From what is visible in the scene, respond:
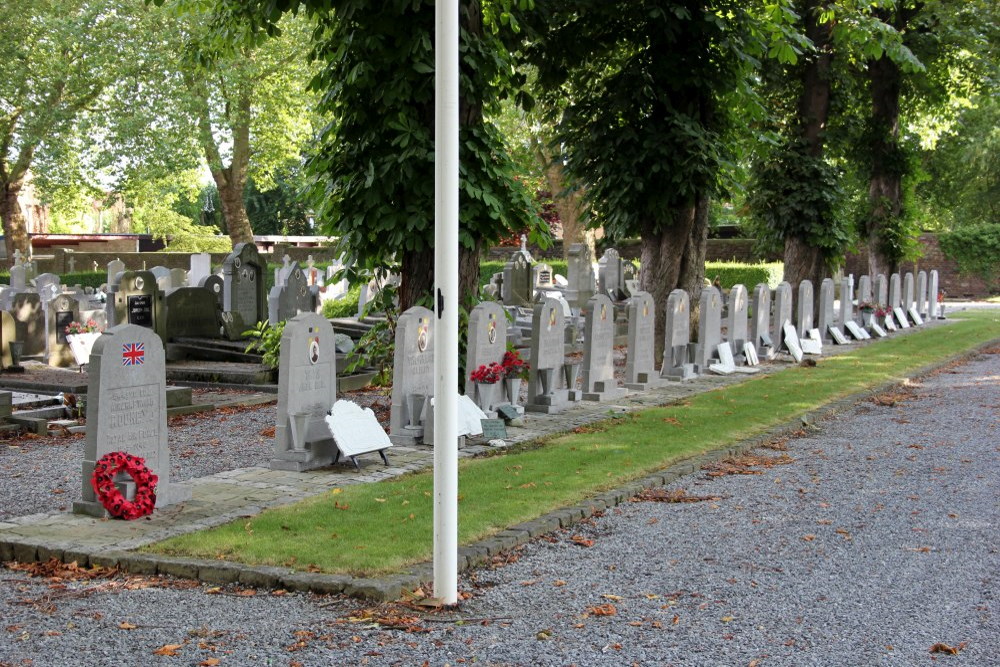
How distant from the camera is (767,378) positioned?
16.6m

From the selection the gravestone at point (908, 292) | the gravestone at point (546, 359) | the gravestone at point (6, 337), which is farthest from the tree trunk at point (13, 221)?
the gravestone at point (546, 359)

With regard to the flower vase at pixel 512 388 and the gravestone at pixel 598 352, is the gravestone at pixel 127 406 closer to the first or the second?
the flower vase at pixel 512 388

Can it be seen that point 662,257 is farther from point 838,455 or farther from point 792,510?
point 792,510

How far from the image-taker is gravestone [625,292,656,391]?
15.3 m

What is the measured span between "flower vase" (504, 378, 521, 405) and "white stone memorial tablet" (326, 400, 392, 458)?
298 cm

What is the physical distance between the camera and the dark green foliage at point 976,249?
42.7 m

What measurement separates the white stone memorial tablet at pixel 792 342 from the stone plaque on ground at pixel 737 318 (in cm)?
118

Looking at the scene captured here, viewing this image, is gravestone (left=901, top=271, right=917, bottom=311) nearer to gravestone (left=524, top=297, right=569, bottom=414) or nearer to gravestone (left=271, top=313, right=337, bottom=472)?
gravestone (left=524, top=297, right=569, bottom=414)

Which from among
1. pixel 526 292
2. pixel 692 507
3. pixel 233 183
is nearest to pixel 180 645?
pixel 692 507

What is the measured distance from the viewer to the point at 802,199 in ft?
74.3

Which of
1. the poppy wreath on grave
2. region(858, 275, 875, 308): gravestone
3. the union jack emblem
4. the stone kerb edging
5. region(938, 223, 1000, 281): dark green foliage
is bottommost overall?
the stone kerb edging

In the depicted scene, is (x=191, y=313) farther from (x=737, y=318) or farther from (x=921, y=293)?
(x=921, y=293)

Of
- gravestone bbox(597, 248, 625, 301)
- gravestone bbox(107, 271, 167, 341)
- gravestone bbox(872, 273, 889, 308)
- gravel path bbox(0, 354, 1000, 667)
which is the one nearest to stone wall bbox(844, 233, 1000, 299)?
gravestone bbox(872, 273, 889, 308)

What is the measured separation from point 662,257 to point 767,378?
103 inches
